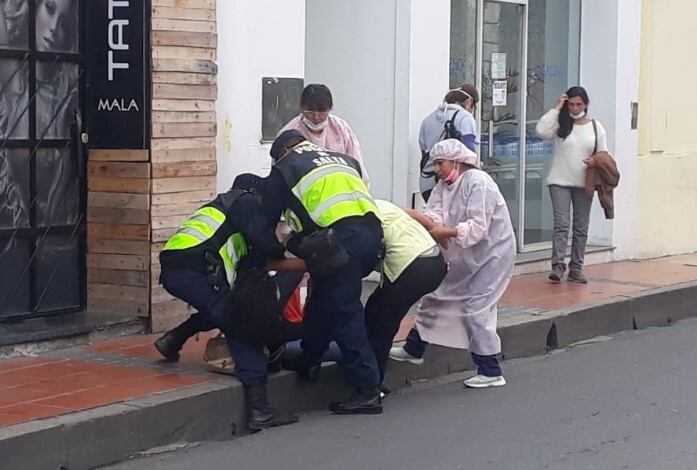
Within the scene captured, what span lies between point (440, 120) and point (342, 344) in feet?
13.3

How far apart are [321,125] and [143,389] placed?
9.45ft

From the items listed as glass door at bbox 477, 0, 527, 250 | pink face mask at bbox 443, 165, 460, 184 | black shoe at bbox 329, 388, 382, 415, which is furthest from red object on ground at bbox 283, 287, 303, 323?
glass door at bbox 477, 0, 527, 250

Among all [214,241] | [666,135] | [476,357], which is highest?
[666,135]

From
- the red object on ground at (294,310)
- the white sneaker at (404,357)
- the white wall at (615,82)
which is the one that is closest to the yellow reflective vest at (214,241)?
the red object on ground at (294,310)

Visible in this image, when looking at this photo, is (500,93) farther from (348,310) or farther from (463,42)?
(348,310)

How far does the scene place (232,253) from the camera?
26.1 feet

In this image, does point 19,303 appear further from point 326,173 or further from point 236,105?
point 326,173

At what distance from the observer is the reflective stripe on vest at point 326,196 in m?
7.66

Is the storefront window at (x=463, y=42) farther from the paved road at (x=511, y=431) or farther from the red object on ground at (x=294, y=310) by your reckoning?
the red object on ground at (x=294, y=310)

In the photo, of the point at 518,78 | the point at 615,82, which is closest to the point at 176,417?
the point at 518,78

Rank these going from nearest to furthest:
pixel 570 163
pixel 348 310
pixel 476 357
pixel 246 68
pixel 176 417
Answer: pixel 176 417
pixel 348 310
pixel 476 357
pixel 246 68
pixel 570 163

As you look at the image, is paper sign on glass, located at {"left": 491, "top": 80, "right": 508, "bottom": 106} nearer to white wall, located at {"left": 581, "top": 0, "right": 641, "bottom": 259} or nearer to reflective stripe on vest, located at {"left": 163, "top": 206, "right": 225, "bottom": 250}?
white wall, located at {"left": 581, "top": 0, "right": 641, "bottom": 259}

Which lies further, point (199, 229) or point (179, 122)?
point (179, 122)

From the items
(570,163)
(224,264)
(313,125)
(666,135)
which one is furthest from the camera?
(666,135)
